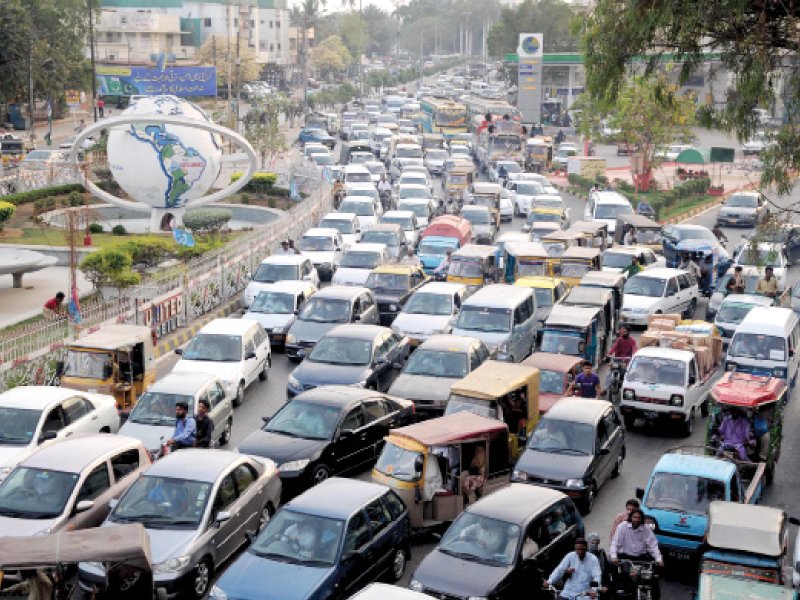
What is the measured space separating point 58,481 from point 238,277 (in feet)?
56.7

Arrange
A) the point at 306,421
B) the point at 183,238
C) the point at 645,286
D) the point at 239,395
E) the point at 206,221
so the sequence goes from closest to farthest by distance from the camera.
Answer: the point at 306,421, the point at 239,395, the point at 645,286, the point at 183,238, the point at 206,221

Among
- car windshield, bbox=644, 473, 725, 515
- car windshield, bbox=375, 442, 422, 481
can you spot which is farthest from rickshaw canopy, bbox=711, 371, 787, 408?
car windshield, bbox=375, 442, 422, 481

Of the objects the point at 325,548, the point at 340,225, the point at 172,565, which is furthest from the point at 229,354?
the point at 340,225

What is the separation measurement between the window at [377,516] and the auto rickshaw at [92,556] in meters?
2.74

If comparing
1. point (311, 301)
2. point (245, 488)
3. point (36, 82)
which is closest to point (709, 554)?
point (245, 488)

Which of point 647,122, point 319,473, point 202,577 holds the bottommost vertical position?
point 202,577

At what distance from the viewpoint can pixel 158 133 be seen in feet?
137

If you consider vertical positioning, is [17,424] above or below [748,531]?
below

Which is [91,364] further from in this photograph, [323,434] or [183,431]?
[323,434]

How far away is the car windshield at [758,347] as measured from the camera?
2384 centimetres

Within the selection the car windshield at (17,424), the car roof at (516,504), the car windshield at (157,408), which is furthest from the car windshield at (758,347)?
the car windshield at (17,424)

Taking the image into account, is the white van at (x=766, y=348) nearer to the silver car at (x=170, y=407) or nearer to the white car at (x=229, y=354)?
the white car at (x=229, y=354)

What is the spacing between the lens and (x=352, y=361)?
22969mm

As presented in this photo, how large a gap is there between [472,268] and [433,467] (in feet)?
48.7
